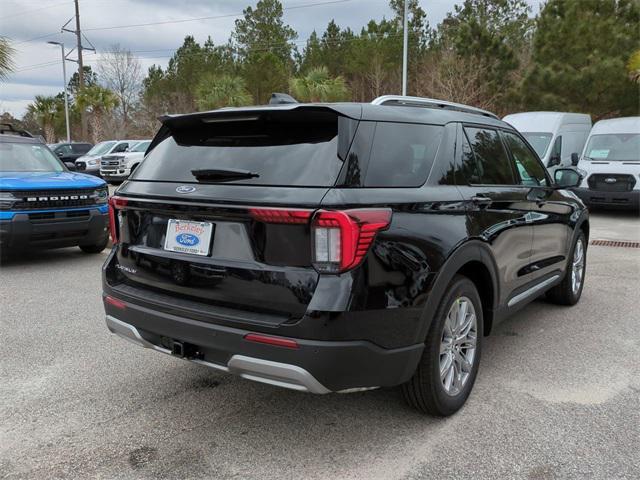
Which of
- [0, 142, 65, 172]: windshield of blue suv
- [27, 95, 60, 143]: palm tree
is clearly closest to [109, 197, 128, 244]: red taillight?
[0, 142, 65, 172]: windshield of blue suv

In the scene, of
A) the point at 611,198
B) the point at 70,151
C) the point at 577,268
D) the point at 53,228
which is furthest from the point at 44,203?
the point at 70,151

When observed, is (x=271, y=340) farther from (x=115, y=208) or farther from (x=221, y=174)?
(x=115, y=208)

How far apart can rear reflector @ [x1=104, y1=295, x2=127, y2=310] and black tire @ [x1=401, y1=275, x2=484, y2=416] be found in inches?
65.2

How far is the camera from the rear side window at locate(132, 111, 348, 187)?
2.71 meters

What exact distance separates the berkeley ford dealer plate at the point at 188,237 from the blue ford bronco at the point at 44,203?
4.90 metres

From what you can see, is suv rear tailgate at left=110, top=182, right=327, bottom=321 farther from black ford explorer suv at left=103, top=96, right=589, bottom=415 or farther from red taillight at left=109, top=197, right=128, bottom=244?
red taillight at left=109, top=197, right=128, bottom=244

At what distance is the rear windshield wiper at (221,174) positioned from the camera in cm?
282

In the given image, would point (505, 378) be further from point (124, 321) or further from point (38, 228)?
point (38, 228)

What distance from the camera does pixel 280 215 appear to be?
2574mm

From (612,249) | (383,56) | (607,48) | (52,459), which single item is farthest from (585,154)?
(383,56)

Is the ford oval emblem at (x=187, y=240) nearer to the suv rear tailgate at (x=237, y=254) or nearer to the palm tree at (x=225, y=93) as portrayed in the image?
the suv rear tailgate at (x=237, y=254)

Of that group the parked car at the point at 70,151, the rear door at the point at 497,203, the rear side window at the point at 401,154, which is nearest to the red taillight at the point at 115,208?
the rear side window at the point at 401,154

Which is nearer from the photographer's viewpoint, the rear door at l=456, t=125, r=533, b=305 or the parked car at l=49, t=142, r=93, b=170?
the rear door at l=456, t=125, r=533, b=305

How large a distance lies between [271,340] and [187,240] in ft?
2.44
